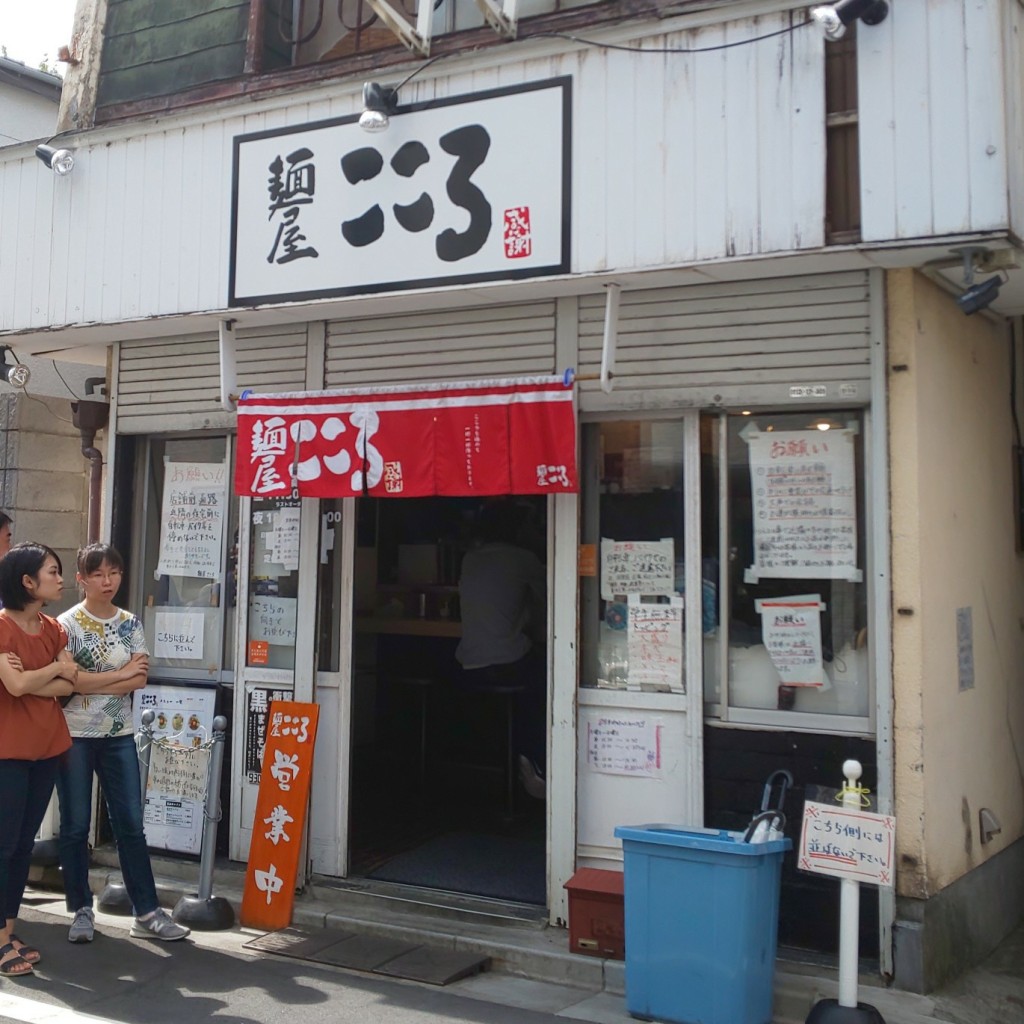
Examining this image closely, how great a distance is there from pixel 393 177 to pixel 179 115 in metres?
1.77

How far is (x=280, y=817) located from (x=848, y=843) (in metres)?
3.49

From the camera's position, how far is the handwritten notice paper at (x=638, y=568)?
6203mm

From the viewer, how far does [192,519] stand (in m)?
7.91

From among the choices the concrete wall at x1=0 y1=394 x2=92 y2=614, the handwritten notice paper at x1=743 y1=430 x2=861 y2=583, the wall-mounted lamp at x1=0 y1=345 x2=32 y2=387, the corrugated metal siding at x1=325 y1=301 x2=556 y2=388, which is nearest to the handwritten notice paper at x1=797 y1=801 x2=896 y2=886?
the handwritten notice paper at x1=743 y1=430 x2=861 y2=583

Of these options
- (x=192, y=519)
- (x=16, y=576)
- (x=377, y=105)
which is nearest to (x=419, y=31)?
(x=377, y=105)

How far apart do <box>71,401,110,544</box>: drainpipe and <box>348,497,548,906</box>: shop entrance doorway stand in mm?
2114

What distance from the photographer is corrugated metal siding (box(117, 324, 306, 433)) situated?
7.34 meters

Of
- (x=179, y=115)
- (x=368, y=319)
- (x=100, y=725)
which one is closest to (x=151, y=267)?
(x=179, y=115)

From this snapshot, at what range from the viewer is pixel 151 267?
7.35m

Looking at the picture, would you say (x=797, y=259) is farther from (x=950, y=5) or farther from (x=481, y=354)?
(x=481, y=354)

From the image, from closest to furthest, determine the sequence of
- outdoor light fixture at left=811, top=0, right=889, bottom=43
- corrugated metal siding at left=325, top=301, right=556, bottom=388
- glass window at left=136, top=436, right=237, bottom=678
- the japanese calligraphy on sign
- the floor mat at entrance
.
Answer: outdoor light fixture at left=811, top=0, right=889, bottom=43
the japanese calligraphy on sign
corrugated metal siding at left=325, top=301, right=556, bottom=388
the floor mat at entrance
glass window at left=136, top=436, right=237, bottom=678

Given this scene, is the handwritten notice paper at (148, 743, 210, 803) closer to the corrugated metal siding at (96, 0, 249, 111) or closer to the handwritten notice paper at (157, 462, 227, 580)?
the handwritten notice paper at (157, 462, 227, 580)

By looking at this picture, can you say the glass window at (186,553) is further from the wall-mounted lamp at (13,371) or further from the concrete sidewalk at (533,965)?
the concrete sidewalk at (533,965)

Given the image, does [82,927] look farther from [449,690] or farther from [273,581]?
[449,690]
